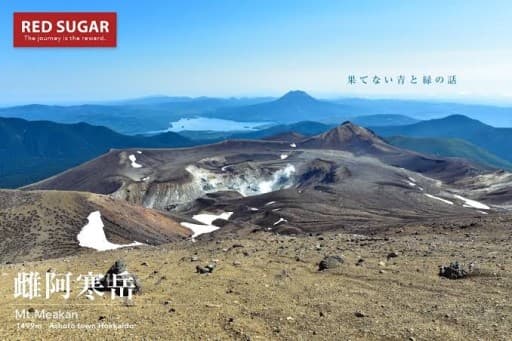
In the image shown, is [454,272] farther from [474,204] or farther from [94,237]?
[474,204]

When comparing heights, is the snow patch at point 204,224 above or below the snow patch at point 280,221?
below

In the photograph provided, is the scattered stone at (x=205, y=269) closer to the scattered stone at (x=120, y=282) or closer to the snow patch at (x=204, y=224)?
the scattered stone at (x=120, y=282)

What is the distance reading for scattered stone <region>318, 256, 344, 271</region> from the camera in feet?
69.2

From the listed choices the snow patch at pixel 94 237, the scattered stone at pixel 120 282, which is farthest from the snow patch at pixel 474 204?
the scattered stone at pixel 120 282

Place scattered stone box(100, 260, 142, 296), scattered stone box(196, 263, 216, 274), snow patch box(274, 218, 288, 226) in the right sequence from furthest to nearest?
snow patch box(274, 218, 288, 226) → scattered stone box(196, 263, 216, 274) → scattered stone box(100, 260, 142, 296)

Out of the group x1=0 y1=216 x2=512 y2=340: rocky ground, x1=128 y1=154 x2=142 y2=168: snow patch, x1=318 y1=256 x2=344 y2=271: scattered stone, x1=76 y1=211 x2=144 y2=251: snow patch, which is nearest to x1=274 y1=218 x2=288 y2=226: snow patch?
x1=76 y1=211 x2=144 y2=251: snow patch

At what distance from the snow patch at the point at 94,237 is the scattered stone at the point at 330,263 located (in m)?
35.4

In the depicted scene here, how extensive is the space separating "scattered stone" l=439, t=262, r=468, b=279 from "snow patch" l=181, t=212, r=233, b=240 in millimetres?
51251

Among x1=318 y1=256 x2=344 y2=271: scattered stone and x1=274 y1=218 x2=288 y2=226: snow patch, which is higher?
x1=318 y1=256 x2=344 y2=271: scattered stone

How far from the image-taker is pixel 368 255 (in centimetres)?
2397

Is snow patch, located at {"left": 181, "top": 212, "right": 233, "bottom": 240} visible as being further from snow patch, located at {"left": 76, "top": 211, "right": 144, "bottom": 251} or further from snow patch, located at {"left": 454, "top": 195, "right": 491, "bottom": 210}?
snow patch, located at {"left": 454, "top": 195, "right": 491, "bottom": 210}

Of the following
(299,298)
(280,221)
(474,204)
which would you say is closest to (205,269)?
(299,298)

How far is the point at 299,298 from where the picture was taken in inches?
663

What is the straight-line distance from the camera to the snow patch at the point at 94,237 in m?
50.2
